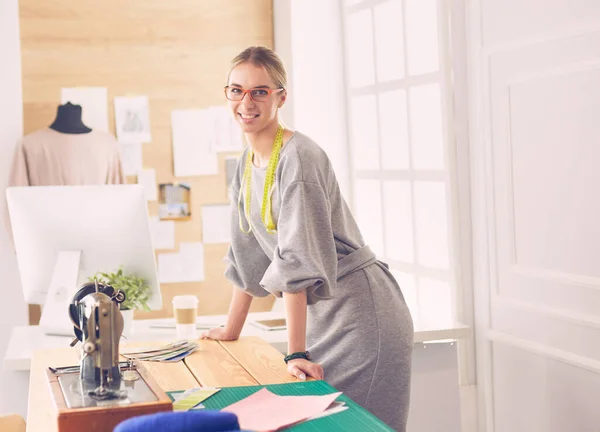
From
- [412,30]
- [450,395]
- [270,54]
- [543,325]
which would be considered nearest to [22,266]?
[270,54]

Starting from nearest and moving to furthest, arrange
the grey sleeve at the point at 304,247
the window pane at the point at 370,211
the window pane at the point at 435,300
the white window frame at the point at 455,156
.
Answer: the grey sleeve at the point at 304,247, the white window frame at the point at 455,156, the window pane at the point at 435,300, the window pane at the point at 370,211

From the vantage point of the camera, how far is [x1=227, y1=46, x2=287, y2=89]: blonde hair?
234 cm

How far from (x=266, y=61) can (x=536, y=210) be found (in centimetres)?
109

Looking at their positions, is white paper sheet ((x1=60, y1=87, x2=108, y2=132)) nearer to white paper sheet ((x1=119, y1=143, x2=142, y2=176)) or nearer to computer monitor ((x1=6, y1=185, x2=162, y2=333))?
white paper sheet ((x1=119, y1=143, x2=142, y2=176))

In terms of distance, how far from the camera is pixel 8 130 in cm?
451

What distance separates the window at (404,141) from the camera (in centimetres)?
379

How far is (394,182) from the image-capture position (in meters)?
4.22

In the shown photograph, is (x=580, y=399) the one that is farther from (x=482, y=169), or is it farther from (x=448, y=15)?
(x=448, y=15)

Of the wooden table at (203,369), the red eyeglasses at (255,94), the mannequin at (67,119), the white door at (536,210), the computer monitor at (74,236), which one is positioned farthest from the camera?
the mannequin at (67,119)

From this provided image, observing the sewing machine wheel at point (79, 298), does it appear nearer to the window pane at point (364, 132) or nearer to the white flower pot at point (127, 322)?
the white flower pot at point (127, 322)

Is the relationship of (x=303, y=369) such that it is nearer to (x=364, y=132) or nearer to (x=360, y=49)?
(x=364, y=132)

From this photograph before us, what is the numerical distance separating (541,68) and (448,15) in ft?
2.14

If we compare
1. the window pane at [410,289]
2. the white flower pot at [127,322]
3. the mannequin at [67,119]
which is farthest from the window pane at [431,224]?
the mannequin at [67,119]

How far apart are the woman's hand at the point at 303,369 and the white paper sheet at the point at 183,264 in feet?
9.59
